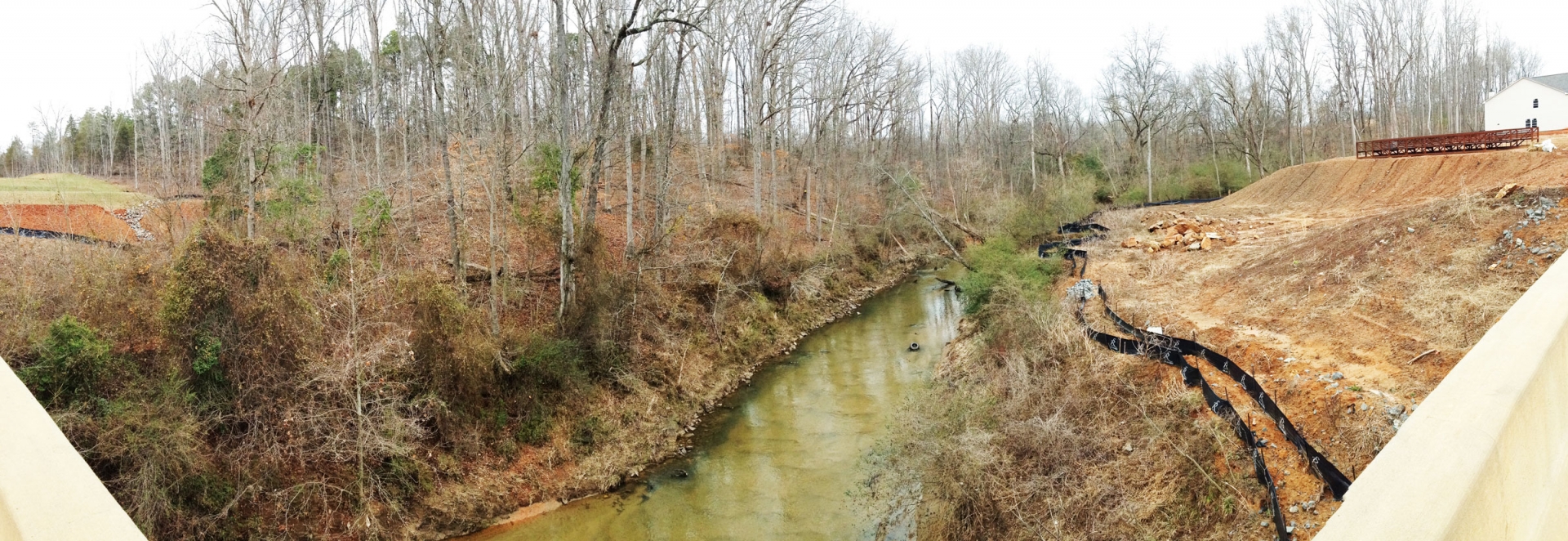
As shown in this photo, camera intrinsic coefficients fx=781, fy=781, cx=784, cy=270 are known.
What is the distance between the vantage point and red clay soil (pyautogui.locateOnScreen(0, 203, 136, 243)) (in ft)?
57.1

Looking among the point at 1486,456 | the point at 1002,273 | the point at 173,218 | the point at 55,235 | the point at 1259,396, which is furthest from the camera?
the point at 1002,273

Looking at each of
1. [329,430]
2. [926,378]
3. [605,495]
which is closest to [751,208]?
[926,378]

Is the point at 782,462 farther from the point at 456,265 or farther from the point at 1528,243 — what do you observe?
the point at 1528,243

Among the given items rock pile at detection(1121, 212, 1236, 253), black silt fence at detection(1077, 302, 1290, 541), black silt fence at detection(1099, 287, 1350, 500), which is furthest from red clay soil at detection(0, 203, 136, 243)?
rock pile at detection(1121, 212, 1236, 253)

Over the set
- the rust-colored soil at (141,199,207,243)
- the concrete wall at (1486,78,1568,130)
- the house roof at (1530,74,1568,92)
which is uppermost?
the house roof at (1530,74,1568,92)

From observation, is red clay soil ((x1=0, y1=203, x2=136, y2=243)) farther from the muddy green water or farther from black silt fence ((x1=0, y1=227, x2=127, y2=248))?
the muddy green water

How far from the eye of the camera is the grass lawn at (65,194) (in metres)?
20.4

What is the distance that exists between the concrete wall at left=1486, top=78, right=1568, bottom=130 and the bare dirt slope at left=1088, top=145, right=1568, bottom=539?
22.2 meters

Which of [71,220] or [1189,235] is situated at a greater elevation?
[71,220]

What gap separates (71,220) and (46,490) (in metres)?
23.0

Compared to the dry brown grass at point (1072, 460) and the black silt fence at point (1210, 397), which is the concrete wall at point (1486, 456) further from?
the dry brown grass at point (1072, 460)

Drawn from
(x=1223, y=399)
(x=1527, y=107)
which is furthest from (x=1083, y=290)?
(x=1527, y=107)

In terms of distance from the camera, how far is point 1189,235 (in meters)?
24.5

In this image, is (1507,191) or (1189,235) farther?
(1189,235)
